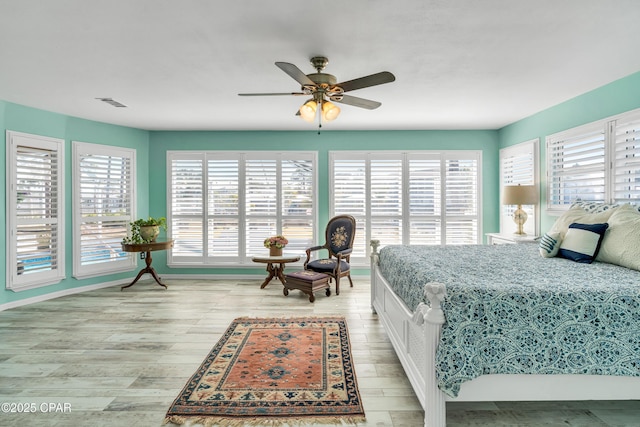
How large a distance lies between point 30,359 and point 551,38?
16.3 ft

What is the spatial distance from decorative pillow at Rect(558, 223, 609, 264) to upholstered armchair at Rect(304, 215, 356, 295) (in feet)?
8.81

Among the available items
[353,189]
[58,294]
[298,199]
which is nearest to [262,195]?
[298,199]

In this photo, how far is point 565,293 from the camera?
183 cm

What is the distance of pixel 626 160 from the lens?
3.26 m

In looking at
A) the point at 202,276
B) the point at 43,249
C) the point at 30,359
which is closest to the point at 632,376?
the point at 30,359

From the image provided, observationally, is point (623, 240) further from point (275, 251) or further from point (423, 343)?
point (275, 251)

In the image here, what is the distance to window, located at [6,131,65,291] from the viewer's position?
4289mm

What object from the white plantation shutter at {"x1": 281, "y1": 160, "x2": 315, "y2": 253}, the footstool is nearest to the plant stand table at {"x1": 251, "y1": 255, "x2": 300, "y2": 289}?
the footstool

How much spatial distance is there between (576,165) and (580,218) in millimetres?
1169

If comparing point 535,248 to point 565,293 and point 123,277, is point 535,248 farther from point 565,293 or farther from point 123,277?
point 123,277

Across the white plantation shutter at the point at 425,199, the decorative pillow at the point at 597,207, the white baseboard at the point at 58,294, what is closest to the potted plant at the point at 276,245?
the white plantation shutter at the point at 425,199

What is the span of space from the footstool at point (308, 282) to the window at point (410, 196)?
50.9 inches

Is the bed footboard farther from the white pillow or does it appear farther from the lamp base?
the lamp base

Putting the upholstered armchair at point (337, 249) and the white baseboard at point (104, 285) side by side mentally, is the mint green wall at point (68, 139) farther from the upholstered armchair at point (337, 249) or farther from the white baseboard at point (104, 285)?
the upholstered armchair at point (337, 249)
